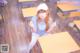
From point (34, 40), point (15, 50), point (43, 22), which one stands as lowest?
point (15, 50)

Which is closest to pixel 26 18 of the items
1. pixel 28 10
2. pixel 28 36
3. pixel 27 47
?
pixel 28 10

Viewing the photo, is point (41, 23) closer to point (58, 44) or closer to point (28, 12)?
point (58, 44)

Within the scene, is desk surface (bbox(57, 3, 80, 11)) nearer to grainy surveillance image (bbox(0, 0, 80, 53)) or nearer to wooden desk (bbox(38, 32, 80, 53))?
grainy surveillance image (bbox(0, 0, 80, 53))

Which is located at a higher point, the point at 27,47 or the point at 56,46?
the point at 56,46

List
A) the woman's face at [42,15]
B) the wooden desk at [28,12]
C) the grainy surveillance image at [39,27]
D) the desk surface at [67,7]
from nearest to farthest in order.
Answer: the grainy surveillance image at [39,27]
the woman's face at [42,15]
the wooden desk at [28,12]
the desk surface at [67,7]

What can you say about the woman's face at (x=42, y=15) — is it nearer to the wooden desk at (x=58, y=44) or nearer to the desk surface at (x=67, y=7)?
the wooden desk at (x=58, y=44)

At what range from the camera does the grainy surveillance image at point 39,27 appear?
8.31 feet

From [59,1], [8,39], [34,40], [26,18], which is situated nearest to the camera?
[34,40]

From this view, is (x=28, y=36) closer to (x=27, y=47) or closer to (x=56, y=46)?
(x=27, y=47)

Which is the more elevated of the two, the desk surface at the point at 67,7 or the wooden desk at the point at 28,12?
the desk surface at the point at 67,7

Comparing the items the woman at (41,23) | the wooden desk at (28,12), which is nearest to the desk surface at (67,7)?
the wooden desk at (28,12)

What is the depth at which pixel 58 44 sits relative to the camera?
8.13 ft

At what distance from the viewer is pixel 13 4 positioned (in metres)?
4.75

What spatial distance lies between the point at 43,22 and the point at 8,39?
34.2 inches
